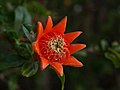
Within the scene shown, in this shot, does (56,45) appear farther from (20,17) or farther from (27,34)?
(20,17)

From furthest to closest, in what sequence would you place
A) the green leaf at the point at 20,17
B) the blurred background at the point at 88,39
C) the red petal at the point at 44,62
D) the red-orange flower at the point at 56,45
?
the blurred background at the point at 88,39 → the green leaf at the point at 20,17 → the red-orange flower at the point at 56,45 → the red petal at the point at 44,62

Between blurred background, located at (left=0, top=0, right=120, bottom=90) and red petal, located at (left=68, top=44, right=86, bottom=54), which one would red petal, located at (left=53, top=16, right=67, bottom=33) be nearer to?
red petal, located at (left=68, top=44, right=86, bottom=54)

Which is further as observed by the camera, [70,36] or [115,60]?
[115,60]

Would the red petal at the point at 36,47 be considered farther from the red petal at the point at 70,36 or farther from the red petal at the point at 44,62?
the red petal at the point at 70,36

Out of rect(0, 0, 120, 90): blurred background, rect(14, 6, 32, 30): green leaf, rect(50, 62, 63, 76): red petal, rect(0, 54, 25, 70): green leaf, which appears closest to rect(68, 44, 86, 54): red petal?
rect(50, 62, 63, 76): red petal

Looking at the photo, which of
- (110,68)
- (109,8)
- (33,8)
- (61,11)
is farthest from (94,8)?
(33,8)

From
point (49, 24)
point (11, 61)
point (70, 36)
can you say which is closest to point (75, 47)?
point (70, 36)

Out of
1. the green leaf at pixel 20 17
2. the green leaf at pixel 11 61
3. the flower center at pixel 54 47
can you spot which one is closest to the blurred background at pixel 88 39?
the green leaf at pixel 20 17
